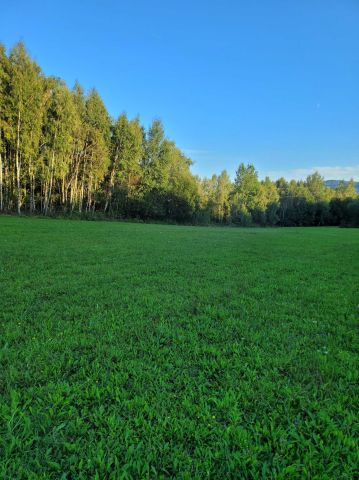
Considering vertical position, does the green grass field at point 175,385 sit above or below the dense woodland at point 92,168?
below

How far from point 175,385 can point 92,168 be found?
1352 inches

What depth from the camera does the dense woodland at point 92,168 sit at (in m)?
24.0

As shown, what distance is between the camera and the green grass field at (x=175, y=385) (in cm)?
167

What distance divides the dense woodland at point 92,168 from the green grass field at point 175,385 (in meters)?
25.4

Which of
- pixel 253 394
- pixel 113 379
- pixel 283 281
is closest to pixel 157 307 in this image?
pixel 113 379

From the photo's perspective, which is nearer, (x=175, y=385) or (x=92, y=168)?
(x=175, y=385)

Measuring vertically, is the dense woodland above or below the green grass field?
above

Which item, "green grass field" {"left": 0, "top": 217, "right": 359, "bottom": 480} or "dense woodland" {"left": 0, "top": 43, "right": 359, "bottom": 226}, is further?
"dense woodland" {"left": 0, "top": 43, "right": 359, "bottom": 226}

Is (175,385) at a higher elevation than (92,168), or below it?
below

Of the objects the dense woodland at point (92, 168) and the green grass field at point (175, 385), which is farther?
the dense woodland at point (92, 168)

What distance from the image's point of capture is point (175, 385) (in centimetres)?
232

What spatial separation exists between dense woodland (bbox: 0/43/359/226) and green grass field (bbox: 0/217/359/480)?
2539 cm

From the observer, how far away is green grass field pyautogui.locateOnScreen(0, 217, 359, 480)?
65.6 inches

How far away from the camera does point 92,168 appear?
108 ft
